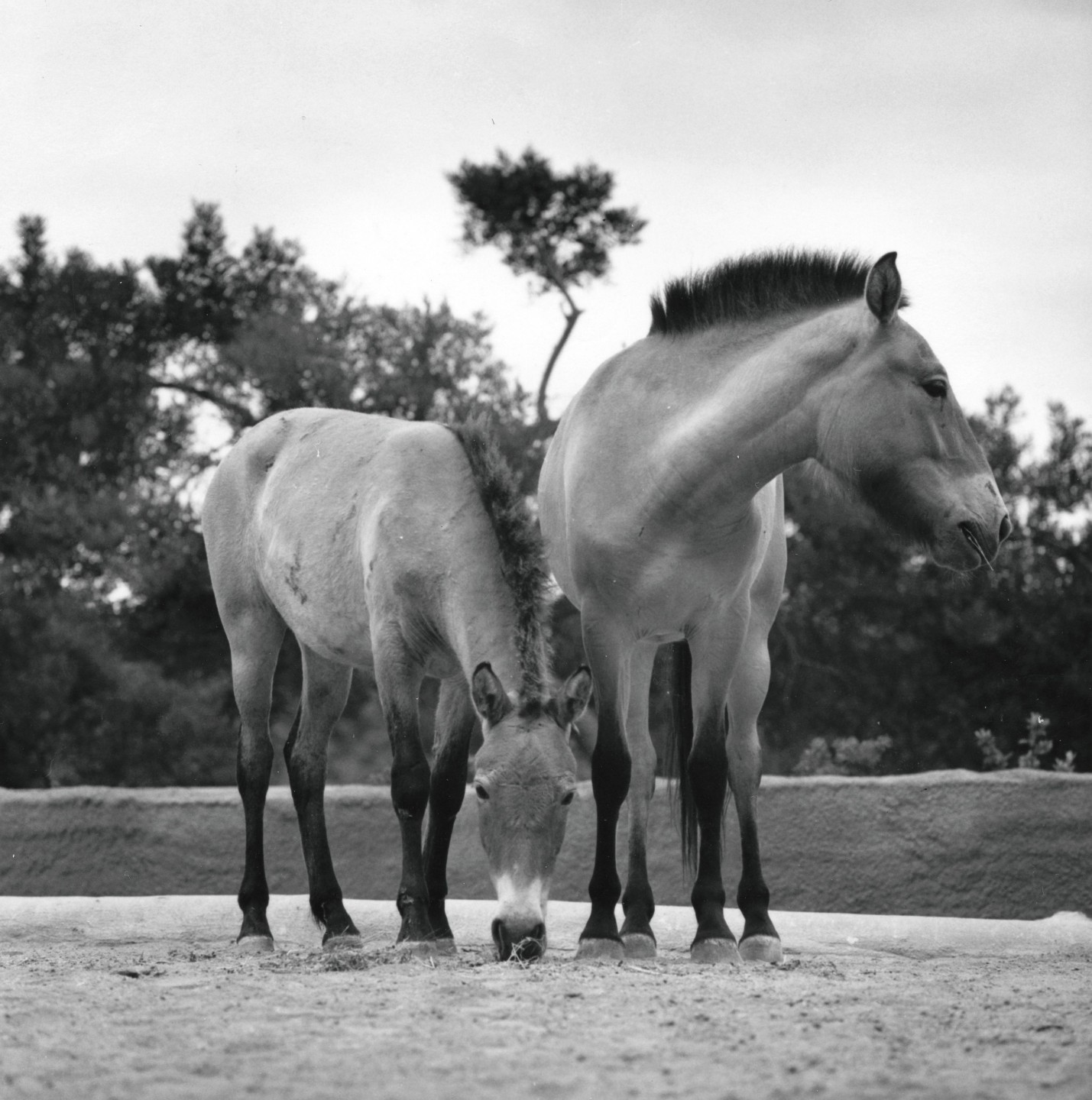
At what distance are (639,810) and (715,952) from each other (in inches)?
36.7

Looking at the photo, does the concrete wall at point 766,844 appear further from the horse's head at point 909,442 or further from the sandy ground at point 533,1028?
the horse's head at point 909,442

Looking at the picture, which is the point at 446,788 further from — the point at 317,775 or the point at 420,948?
the point at 317,775

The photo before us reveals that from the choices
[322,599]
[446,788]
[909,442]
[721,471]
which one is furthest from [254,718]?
[909,442]

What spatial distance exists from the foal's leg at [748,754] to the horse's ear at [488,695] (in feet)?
4.43

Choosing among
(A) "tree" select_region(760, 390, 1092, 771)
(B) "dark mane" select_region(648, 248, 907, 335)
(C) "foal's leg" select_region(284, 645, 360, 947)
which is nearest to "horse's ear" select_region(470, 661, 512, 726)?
(C) "foal's leg" select_region(284, 645, 360, 947)

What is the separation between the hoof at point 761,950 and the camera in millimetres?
5316

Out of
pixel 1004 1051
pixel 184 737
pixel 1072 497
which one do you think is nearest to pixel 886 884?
pixel 1004 1051

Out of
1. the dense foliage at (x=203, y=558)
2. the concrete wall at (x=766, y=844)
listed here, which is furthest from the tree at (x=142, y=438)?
the concrete wall at (x=766, y=844)

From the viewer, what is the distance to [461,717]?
5.50m

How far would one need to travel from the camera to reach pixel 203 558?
1383cm

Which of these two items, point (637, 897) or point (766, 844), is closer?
point (637, 897)

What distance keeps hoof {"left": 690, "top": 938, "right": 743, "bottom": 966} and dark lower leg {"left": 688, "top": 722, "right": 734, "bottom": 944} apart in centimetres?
5

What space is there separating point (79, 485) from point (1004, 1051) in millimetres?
12915

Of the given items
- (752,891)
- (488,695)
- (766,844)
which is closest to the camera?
(488,695)
